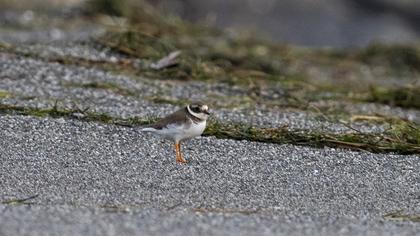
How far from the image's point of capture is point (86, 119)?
33.7 ft

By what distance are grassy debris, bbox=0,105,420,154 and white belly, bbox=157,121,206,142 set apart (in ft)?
3.35

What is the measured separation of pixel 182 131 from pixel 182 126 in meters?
0.05

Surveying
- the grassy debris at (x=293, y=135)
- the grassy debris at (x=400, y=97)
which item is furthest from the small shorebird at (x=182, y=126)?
the grassy debris at (x=400, y=97)

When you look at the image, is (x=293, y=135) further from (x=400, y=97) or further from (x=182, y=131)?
(x=400, y=97)

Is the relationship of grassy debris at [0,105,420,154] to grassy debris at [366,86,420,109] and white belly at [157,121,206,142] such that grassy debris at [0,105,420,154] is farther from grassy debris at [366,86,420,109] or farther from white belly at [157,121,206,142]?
grassy debris at [366,86,420,109]

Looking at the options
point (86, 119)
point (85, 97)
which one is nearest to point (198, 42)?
point (85, 97)

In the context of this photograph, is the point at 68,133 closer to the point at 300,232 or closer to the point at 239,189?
the point at 239,189

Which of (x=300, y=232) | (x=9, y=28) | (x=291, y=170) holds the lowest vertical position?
(x=9, y=28)

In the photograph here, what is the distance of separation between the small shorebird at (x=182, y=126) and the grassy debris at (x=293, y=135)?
94cm

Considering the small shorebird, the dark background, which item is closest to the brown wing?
the small shorebird

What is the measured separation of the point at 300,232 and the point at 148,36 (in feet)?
25.2

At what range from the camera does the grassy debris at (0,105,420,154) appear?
9805 mm

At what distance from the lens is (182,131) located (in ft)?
29.1

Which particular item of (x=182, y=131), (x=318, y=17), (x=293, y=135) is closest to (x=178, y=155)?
(x=182, y=131)
